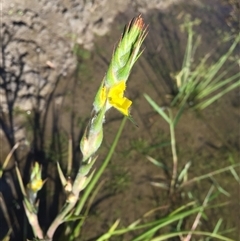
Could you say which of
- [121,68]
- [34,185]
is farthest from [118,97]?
[34,185]

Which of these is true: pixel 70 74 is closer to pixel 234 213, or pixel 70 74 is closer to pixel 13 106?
pixel 13 106

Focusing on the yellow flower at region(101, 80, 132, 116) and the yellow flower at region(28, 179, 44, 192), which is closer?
the yellow flower at region(101, 80, 132, 116)

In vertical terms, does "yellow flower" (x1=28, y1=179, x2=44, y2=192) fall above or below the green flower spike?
below

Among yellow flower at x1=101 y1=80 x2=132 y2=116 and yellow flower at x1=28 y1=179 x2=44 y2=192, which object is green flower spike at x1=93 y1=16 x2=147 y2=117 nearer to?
yellow flower at x1=101 y1=80 x2=132 y2=116

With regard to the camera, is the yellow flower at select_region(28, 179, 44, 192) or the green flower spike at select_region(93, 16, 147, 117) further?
the yellow flower at select_region(28, 179, 44, 192)

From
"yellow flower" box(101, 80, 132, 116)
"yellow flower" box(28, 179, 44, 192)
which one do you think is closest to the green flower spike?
"yellow flower" box(101, 80, 132, 116)

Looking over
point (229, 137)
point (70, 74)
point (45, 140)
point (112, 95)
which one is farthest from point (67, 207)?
point (229, 137)

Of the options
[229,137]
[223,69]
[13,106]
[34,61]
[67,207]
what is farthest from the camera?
[223,69]

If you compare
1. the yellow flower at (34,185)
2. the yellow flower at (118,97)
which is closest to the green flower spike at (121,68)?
the yellow flower at (118,97)

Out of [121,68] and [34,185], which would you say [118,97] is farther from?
[34,185]
